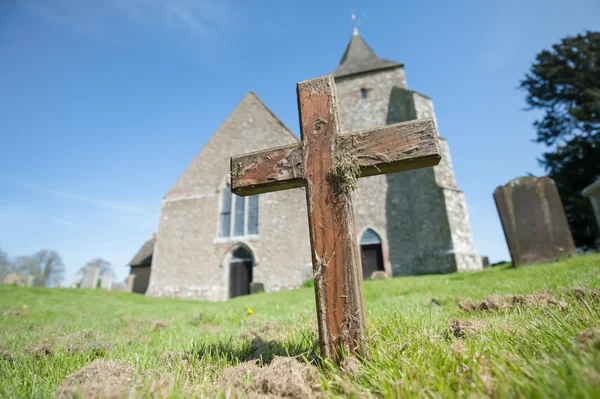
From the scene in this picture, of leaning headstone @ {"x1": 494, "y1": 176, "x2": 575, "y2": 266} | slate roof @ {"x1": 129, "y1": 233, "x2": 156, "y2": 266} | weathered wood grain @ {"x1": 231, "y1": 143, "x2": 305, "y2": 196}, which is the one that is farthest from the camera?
slate roof @ {"x1": 129, "y1": 233, "x2": 156, "y2": 266}

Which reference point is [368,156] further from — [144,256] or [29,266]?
[29,266]

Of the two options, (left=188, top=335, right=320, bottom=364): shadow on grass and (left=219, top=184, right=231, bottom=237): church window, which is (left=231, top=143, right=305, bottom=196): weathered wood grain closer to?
(left=188, top=335, right=320, bottom=364): shadow on grass

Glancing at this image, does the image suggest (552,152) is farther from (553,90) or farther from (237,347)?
(237,347)

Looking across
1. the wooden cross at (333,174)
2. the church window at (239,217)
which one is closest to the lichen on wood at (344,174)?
the wooden cross at (333,174)

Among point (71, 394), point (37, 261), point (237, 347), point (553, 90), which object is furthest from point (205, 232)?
point (37, 261)

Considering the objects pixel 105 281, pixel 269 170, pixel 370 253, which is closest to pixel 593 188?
pixel 370 253

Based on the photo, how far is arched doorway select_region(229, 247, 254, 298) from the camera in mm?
14883

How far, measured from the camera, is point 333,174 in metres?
1.97

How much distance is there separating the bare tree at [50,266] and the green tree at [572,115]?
178 feet

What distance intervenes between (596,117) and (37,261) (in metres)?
58.0

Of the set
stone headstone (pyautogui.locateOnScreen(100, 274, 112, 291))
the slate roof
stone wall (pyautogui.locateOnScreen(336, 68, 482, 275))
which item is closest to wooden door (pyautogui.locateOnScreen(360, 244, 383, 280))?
stone wall (pyautogui.locateOnScreen(336, 68, 482, 275))

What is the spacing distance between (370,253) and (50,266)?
45.9 metres

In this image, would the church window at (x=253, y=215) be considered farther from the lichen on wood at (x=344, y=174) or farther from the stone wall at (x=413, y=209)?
the lichen on wood at (x=344, y=174)

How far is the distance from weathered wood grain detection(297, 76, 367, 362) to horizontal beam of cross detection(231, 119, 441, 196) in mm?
107
